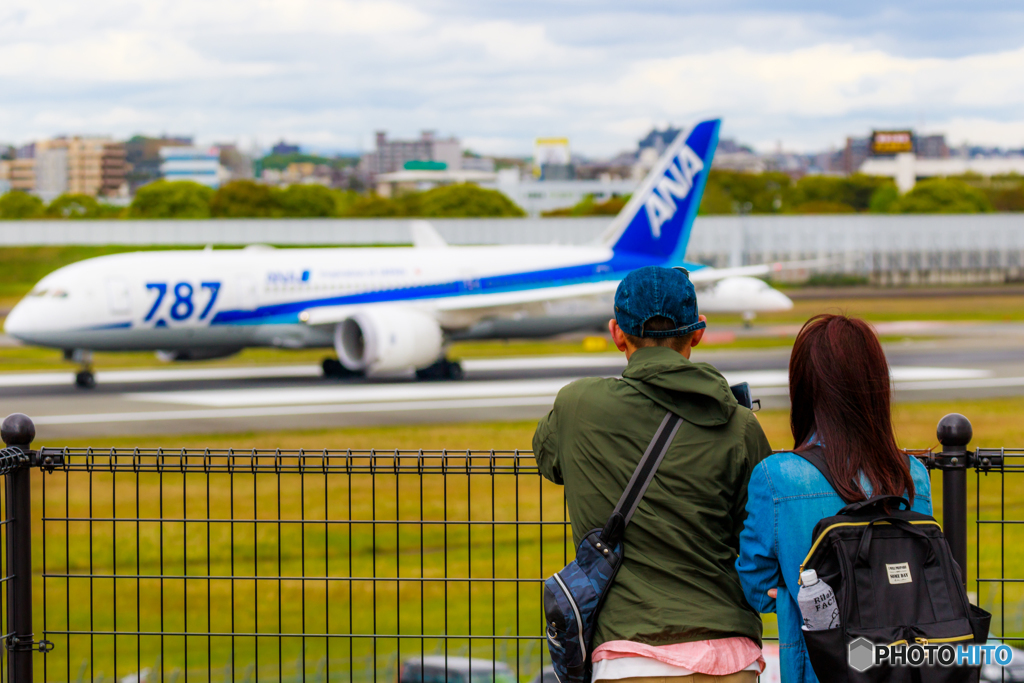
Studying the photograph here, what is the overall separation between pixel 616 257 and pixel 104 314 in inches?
512

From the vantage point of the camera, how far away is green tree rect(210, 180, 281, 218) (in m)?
100

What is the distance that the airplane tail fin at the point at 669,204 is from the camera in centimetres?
3044

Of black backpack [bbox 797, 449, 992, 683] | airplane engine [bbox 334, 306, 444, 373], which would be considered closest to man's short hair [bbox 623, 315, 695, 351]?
black backpack [bbox 797, 449, 992, 683]

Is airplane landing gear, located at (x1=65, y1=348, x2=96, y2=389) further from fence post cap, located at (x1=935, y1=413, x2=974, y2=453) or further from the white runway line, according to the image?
fence post cap, located at (x1=935, y1=413, x2=974, y2=453)

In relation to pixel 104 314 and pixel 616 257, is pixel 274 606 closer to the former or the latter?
pixel 104 314

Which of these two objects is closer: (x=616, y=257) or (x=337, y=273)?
(x=337, y=273)

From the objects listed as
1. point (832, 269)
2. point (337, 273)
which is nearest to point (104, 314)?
point (337, 273)

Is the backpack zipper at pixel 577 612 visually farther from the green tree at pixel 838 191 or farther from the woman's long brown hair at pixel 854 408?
the green tree at pixel 838 191

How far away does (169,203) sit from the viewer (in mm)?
106500

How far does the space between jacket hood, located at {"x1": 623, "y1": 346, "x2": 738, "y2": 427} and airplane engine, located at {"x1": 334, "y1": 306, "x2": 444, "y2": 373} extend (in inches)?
867

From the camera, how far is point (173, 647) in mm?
8914

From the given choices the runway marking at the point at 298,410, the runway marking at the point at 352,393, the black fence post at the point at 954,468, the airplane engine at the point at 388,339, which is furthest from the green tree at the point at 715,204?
the black fence post at the point at 954,468

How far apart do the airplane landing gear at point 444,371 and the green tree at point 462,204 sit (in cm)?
7687

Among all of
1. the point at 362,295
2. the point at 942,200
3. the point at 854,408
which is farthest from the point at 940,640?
the point at 942,200
